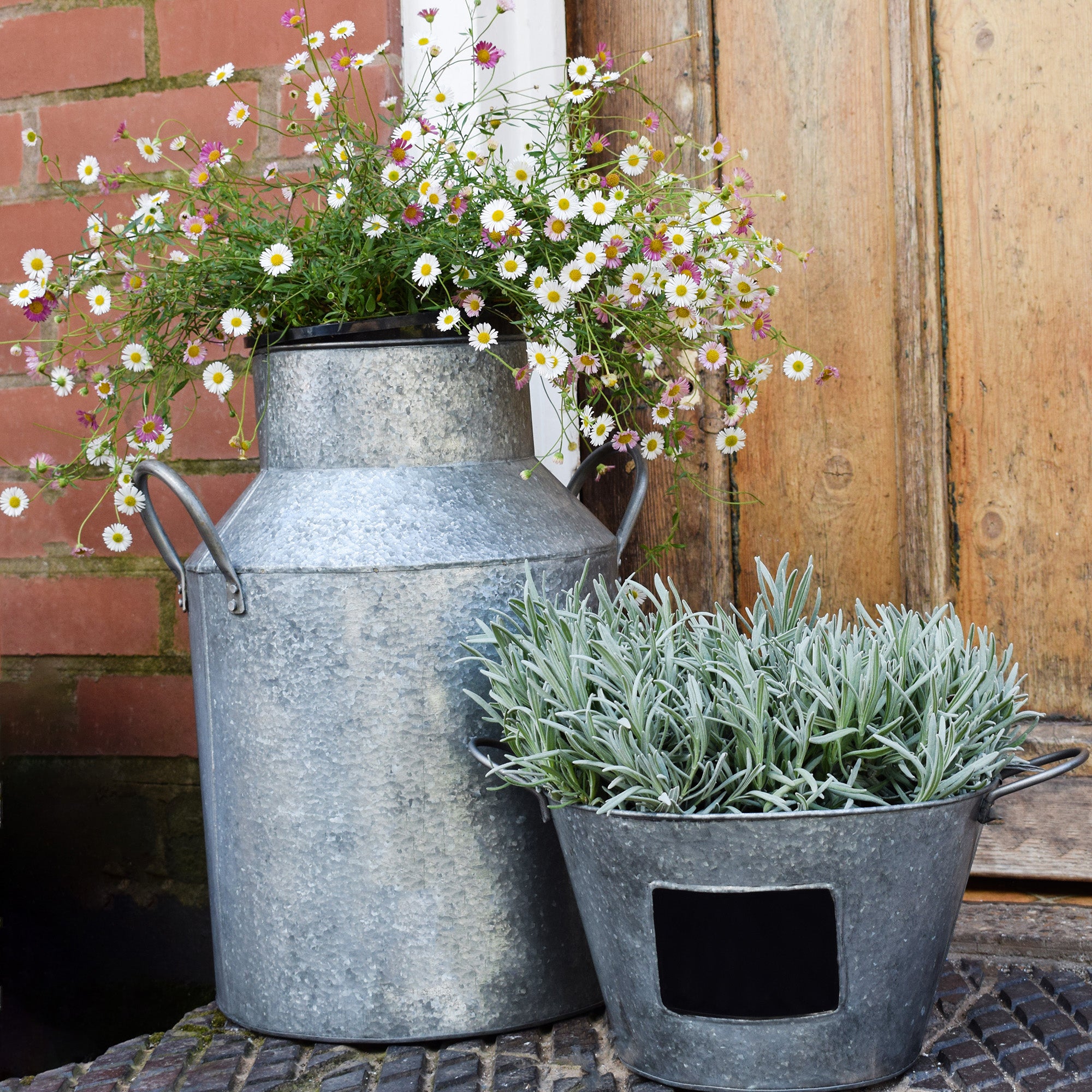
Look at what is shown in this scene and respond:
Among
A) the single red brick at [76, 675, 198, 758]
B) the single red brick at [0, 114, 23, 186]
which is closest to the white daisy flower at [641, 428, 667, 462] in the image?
the single red brick at [76, 675, 198, 758]

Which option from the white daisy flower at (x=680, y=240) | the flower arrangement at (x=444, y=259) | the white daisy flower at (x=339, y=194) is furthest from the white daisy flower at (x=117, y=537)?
the white daisy flower at (x=680, y=240)

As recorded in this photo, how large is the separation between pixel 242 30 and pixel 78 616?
0.78m

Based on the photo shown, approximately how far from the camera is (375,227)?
40.3 inches

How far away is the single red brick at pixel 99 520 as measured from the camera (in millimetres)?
1451

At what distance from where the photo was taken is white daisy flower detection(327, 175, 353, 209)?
1.02m

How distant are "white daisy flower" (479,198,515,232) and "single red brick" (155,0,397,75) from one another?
0.43 m

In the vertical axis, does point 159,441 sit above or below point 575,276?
below

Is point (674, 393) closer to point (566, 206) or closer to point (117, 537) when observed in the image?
point (566, 206)

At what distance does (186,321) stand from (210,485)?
0.32 meters

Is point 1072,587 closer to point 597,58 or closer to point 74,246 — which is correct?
point 597,58

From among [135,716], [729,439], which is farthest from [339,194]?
[135,716]

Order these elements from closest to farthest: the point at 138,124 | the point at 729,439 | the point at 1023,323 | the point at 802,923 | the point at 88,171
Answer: the point at 802,923
the point at 88,171
the point at 729,439
the point at 1023,323
the point at 138,124

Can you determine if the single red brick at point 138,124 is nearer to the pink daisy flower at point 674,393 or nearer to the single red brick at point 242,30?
the single red brick at point 242,30

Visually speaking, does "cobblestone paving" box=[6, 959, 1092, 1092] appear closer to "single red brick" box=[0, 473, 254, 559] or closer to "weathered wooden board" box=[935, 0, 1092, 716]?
Result: "weathered wooden board" box=[935, 0, 1092, 716]
